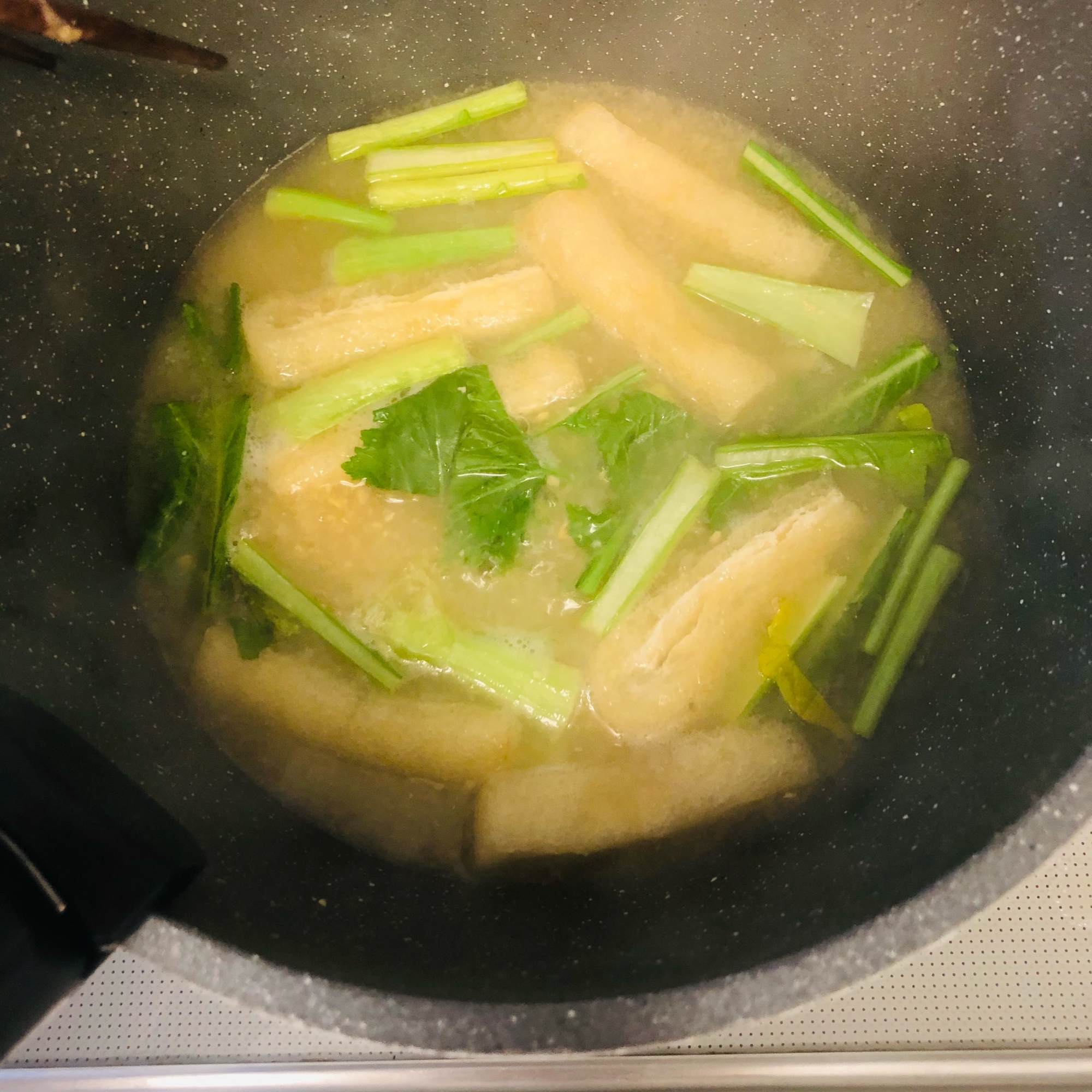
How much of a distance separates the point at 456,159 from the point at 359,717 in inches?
49.6

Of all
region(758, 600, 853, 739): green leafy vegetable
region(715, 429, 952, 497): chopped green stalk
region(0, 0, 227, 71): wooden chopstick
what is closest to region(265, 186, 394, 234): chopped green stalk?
region(0, 0, 227, 71): wooden chopstick

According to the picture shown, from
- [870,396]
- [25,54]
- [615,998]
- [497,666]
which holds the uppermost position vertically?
[25,54]

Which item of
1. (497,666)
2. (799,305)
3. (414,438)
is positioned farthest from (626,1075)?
(799,305)

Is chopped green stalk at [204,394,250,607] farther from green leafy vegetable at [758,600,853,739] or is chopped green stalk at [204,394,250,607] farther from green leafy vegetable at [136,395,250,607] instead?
green leafy vegetable at [758,600,853,739]

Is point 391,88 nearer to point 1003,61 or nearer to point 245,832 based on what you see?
point 1003,61

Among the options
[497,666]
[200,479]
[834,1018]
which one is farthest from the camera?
[200,479]

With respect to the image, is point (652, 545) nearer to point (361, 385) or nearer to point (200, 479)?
point (361, 385)

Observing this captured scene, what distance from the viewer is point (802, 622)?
61.9 inches

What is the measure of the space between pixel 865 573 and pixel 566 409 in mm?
704

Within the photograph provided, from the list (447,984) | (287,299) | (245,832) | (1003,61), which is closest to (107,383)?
(287,299)

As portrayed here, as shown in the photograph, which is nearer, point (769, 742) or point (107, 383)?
point (769, 742)

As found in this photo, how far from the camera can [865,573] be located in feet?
5.32

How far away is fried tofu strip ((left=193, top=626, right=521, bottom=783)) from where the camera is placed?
1514 mm

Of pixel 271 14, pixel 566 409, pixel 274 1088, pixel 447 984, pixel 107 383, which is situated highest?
pixel 271 14
